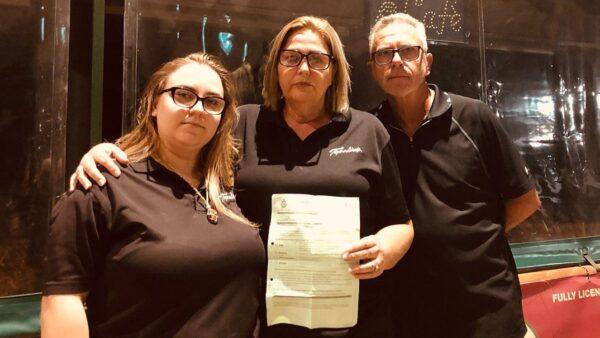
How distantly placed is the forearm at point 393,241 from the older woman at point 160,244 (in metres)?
0.36

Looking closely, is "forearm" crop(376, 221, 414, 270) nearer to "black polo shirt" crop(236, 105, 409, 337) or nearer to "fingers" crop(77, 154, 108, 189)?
"black polo shirt" crop(236, 105, 409, 337)

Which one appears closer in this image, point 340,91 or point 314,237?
point 314,237

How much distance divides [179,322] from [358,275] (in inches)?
19.0

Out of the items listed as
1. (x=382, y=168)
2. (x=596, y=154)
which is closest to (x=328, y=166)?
(x=382, y=168)

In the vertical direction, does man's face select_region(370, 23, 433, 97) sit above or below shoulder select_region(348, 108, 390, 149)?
above

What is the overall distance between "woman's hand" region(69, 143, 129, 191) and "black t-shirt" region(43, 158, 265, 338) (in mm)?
22

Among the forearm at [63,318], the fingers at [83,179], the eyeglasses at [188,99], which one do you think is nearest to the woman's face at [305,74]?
the eyeglasses at [188,99]

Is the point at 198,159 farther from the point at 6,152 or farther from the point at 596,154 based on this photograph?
the point at 596,154

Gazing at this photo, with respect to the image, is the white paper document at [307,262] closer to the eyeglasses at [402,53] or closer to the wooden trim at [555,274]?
the eyeglasses at [402,53]

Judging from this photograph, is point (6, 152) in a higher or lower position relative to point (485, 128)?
lower

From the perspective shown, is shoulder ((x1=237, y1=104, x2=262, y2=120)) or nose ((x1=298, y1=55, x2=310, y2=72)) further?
shoulder ((x1=237, y1=104, x2=262, y2=120))

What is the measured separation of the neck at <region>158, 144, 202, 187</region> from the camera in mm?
1138

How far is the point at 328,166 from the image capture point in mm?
1206

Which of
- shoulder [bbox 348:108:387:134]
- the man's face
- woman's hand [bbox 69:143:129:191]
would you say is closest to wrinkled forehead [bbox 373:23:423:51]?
the man's face
